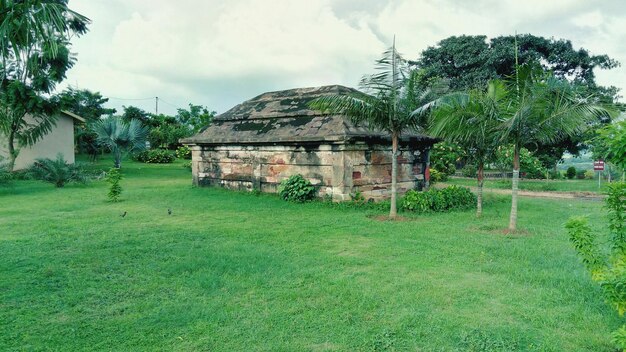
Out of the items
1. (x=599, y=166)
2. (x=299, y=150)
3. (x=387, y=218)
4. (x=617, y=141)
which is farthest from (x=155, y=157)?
(x=617, y=141)

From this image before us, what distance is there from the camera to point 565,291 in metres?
4.80

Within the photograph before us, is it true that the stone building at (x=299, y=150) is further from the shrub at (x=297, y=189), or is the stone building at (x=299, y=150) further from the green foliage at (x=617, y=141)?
the green foliage at (x=617, y=141)

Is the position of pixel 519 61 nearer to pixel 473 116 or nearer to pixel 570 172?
pixel 570 172

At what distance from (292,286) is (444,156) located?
15665 millimetres

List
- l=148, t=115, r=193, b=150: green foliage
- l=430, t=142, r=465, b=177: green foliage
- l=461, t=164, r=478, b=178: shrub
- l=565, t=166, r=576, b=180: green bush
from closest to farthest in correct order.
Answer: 1. l=430, t=142, r=465, b=177: green foliage
2. l=461, t=164, r=478, b=178: shrub
3. l=565, t=166, r=576, b=180: green bush
4. l=148, t=115, r=193, b=150: green foliage

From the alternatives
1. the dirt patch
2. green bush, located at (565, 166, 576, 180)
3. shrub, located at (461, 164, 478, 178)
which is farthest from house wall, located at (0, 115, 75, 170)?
green bush, located at (565, 166, 576, 180)

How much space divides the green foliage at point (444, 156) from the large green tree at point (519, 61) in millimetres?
5870

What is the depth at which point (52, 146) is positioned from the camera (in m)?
23.2

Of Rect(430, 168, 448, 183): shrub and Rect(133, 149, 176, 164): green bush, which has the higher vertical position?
Rect(133, 149, 176, 164): green bush

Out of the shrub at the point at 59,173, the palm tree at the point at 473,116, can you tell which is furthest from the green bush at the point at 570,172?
the shrub at the point at 59,173

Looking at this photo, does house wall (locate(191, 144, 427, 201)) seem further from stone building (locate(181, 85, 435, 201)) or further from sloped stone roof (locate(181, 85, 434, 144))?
sloped stone roof (locate(181, 85, 434, 144))

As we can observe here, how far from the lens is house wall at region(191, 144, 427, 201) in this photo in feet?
37.1

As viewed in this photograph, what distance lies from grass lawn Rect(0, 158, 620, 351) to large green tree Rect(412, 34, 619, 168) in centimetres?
1825

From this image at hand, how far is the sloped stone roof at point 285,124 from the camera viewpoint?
37.9 feet
